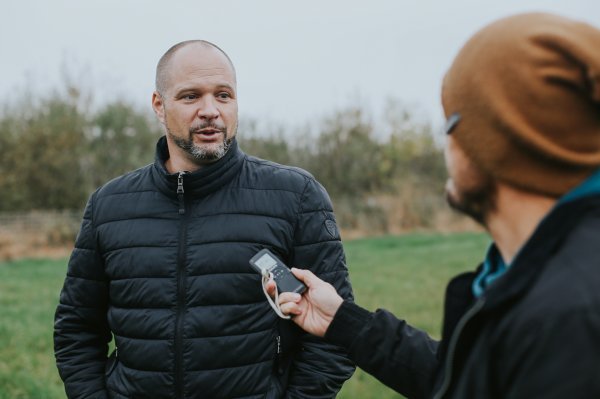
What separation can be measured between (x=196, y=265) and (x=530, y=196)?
175 centimetres

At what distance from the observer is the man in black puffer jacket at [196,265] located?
2.88m

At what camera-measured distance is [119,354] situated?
3.04 meters

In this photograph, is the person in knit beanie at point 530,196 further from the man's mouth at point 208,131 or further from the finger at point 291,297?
the man's mouth at point 208,131

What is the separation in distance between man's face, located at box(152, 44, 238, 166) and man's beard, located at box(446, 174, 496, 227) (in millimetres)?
1616

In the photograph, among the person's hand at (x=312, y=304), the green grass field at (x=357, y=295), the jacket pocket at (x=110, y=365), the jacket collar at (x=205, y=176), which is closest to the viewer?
the person's hand at (x=312, y=304)

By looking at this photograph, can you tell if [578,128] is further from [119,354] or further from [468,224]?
[468,224]

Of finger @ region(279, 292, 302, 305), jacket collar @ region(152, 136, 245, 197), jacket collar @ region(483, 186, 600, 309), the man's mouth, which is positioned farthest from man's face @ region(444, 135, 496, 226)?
the man's mouth

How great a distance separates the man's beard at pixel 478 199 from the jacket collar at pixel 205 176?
1.51 metres

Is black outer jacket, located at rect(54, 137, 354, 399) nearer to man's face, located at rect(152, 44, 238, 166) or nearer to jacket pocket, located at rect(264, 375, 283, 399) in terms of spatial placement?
jacket pocket, located at rect(264, 375, 283, 399)

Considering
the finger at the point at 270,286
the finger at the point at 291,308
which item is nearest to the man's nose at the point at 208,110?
the finger at the point at 270,286

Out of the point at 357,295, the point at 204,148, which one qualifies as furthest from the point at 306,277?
the point at 357,295

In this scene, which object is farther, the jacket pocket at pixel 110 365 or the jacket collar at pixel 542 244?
the jacket pocket at pixel 110 365

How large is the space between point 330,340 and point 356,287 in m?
9.77

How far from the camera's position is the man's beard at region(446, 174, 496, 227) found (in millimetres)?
1665
